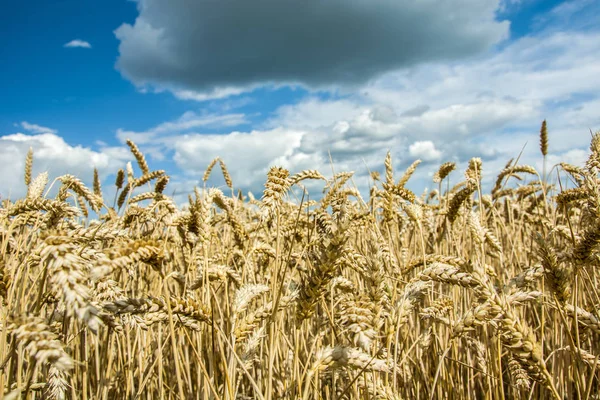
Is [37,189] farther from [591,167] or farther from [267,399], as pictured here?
[591,167]

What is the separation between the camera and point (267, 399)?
1206 mm

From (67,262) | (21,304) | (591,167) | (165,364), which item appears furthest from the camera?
(165,364)

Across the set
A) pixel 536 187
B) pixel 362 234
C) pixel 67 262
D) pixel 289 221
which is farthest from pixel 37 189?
pixel 536 187

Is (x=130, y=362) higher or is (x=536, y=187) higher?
(x=536, y=187)

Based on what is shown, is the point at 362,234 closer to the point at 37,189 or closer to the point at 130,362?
the point at 130,362

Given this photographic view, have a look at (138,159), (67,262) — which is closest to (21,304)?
(67,262)

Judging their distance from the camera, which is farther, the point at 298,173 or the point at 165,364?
the point at 165,364

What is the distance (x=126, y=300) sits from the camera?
1.17 meters

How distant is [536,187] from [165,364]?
4289 millimetres

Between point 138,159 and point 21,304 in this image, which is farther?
point 138,159

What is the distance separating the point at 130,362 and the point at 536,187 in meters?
4.53

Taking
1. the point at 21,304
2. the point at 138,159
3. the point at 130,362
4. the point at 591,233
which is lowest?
the point at 130,362

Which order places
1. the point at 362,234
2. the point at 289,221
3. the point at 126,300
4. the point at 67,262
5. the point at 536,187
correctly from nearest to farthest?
the point at 67,262, the point at 126,300, the point at 289,221, the point at 362,234, the point at 536,187

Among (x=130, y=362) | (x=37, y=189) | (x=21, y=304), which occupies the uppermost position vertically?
(x=37, y=189)
